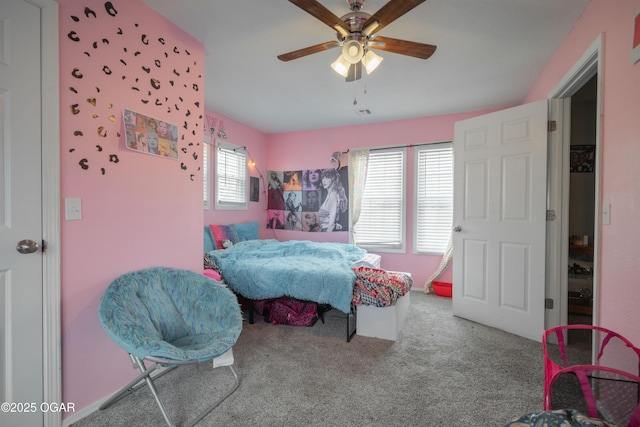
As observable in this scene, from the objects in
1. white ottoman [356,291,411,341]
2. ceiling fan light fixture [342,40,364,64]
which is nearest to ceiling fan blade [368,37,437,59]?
ceiling fan light fixture [342,40,364,64]

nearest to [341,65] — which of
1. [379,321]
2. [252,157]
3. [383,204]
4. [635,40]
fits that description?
[635,40]

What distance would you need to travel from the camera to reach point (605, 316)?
1.67 metres

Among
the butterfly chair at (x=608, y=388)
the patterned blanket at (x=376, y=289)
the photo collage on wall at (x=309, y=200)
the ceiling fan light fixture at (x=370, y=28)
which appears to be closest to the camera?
the butterfly chair at (x=608, y=388)

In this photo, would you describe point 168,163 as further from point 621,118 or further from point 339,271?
point 621,118

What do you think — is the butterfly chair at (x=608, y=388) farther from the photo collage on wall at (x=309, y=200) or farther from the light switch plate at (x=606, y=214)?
the photo collage on wall at (x=309, y=200)

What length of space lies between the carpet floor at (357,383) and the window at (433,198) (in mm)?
1636

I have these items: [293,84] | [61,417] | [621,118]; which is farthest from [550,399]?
[293,84]

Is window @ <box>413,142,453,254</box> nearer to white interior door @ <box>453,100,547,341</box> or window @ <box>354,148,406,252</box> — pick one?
window @ <box>354,148,406,252</box>

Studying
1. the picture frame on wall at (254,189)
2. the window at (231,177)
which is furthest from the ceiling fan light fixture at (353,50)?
the picture frame on wall at (254,189)

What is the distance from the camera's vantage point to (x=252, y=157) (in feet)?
15.8

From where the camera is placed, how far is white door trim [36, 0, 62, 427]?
1.46 metres

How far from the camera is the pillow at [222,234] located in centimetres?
369

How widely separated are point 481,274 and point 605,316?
131cm

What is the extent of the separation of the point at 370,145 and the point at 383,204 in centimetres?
94
